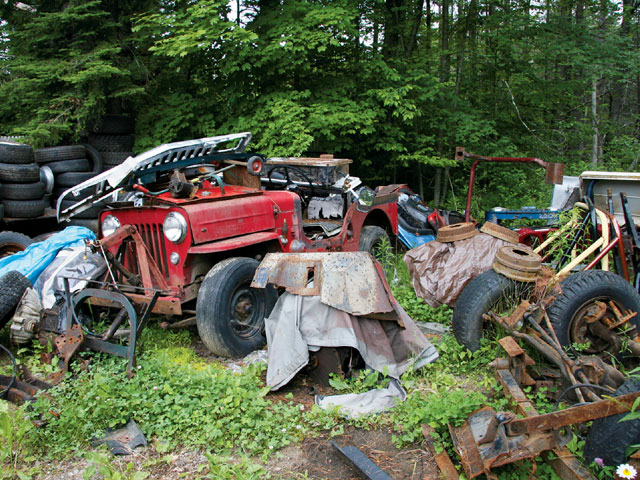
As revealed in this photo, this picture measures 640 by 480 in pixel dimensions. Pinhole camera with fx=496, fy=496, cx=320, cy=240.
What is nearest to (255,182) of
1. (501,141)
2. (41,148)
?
(41,148)

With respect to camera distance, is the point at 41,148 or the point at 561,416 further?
the point at 41,148

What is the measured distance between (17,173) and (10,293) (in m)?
2.90

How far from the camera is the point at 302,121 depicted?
776 cm

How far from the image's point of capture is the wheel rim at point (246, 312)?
4578mm

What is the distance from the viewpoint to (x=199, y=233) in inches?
180

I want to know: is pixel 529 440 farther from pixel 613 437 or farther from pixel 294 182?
pixel 294 182

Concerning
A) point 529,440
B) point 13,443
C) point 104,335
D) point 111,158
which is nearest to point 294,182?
point 104,335

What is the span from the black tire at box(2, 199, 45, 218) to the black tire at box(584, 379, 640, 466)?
23.1 ft

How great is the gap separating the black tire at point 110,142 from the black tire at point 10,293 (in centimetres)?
440

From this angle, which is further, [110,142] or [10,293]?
[110,142]

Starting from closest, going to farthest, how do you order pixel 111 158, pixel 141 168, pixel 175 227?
pixel 175 227, pixel 141 168, pixel 111 158

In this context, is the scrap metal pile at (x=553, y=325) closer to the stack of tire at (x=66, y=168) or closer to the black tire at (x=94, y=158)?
the stack of tire at (x=66, y=168)

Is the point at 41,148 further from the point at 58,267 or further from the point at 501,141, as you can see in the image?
the point at 501,141

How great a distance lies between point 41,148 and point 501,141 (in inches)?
313
